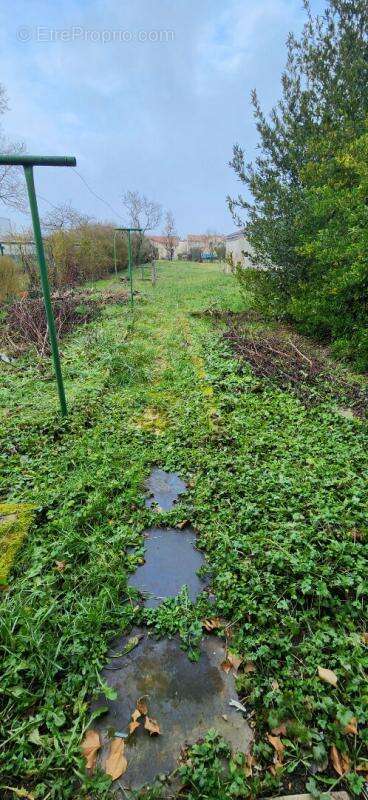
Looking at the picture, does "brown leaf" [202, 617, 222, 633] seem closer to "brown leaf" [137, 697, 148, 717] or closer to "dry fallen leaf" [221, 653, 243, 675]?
"dry fallen leaf" [221, 653, 243, 675]

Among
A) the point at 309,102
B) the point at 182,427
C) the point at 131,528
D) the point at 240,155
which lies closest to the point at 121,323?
the point at 240,155

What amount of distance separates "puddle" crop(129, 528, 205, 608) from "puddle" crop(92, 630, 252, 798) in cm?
30

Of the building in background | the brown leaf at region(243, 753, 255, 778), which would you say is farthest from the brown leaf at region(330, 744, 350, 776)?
the building in background

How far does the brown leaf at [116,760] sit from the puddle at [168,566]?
0.70 m

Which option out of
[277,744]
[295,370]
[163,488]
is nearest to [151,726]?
[277,744]

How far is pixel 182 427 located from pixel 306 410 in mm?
1636

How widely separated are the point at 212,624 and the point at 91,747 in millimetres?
815

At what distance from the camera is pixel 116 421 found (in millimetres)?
4410

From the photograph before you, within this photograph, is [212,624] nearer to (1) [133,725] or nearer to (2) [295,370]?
(1) [133,725]

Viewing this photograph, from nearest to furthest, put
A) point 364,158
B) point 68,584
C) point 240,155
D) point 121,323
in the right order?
point 68,584 → point 364,158 → point 240,155 → point 121,323

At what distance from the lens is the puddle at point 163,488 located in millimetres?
3180

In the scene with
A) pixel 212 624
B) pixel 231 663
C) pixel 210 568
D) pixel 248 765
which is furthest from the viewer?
pixel 210 568

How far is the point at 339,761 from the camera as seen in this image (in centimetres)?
152

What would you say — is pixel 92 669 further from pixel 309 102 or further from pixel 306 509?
pixel 309 102
